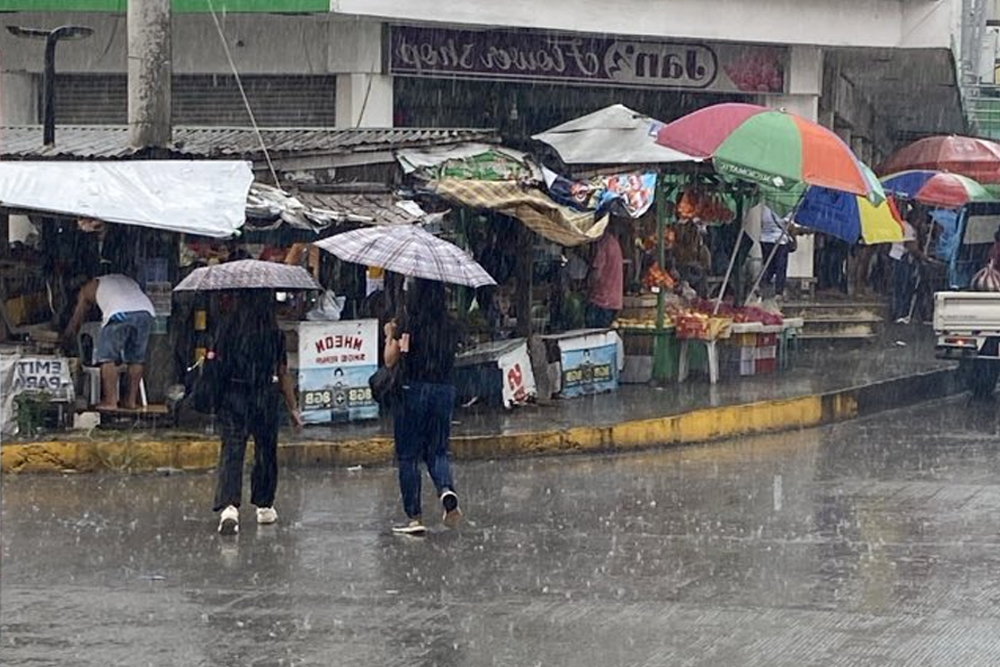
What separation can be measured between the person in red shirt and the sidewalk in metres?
0.81

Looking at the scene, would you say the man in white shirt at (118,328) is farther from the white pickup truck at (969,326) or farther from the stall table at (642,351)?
the white pickup truck at (969,326)

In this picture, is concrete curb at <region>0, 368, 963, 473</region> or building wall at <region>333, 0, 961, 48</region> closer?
concrete curb at <region>0, 368, 963, 473</region>

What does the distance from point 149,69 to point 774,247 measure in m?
9.98

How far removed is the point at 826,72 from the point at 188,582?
69.6 feet

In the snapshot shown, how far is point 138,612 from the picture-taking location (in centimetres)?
870

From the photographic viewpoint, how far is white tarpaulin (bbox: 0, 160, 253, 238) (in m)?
13.8

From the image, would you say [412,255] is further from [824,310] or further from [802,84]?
[802,84]

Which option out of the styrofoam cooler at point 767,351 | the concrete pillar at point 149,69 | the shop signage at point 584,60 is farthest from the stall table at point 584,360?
the shop signage at point 584,60

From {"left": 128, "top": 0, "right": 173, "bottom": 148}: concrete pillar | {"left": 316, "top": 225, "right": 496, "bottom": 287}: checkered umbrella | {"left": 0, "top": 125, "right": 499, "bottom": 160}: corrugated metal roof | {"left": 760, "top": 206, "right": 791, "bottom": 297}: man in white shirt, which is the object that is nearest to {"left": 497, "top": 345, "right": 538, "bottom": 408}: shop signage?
{"left": 0, "top": 125, "right": 499, "bottom": 160}: corrugated metal roof

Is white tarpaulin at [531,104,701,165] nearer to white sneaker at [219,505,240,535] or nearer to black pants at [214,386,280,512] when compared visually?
black pants at [214,386,280,512]

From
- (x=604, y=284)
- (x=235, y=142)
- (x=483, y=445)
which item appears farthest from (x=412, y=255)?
(x=604, y=284)

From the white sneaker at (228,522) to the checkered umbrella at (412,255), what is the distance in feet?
5.77

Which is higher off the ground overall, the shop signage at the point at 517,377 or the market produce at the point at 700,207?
the market produce at the point at 700,207

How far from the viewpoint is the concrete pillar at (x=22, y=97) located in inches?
924
